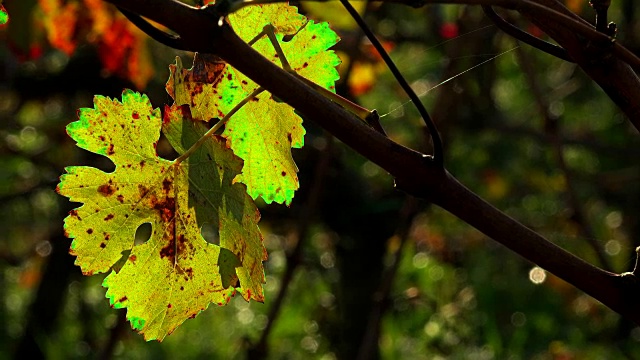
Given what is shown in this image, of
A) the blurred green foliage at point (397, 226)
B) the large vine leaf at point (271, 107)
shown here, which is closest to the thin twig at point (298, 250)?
the blurred green foliage at point (397, 226)

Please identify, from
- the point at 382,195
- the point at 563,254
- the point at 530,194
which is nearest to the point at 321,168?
the point at 382,195

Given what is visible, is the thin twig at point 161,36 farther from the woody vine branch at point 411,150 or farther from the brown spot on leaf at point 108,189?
the brown spot on leaf at point 108,189

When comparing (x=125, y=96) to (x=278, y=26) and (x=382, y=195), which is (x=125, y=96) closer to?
(x=278, y=26)

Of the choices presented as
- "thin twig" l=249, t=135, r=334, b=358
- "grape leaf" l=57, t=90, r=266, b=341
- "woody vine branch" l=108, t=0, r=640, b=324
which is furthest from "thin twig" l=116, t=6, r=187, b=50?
"thin twig" l=249, t=135, r=334, b=358

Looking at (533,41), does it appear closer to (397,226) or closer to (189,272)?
(189,272)

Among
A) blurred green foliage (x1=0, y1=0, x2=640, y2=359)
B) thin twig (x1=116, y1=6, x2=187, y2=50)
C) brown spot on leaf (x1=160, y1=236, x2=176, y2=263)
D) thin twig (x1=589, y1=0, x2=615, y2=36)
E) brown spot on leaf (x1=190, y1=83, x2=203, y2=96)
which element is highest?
thin twig (x1=116, y1=6, x2=187, y2=50)

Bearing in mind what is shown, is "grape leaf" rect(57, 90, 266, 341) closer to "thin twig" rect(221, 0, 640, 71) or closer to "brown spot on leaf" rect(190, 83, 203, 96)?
"brown spot on leaf" rect(190, 83, 203, 96)

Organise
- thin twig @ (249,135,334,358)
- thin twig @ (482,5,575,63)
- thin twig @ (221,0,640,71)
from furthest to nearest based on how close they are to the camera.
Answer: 1. thin twig @ (249,135,334,358)
2. thin twig @ (482,5,575,63)
3. thin twig @ (221,0,640,71)
